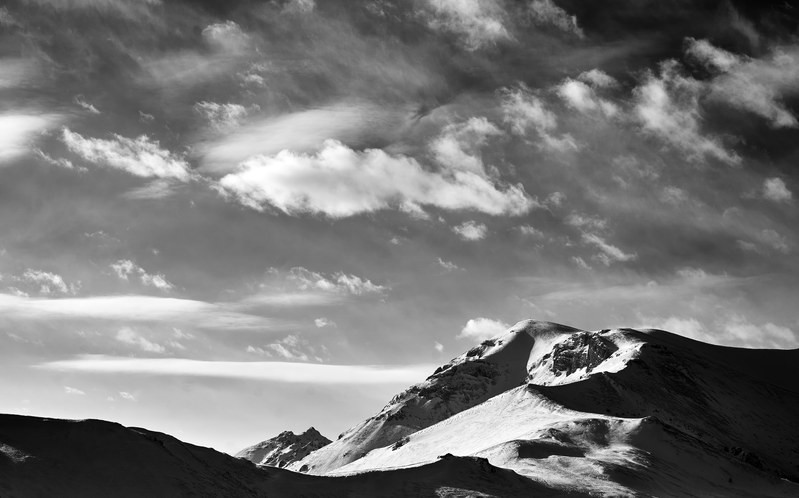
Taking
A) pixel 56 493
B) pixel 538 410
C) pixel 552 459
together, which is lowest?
pixel 56 493

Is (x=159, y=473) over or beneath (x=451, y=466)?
beneath

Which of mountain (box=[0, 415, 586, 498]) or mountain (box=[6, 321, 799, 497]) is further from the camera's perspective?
mountain (box=[6, 321, 799, 497])

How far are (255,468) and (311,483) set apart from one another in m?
7.90

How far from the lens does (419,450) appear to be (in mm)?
185250

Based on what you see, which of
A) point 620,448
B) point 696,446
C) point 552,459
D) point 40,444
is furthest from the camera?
point 696,446

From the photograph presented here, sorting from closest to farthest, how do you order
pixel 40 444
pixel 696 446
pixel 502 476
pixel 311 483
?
pixel 40 444 < pixel 311 483 < pixel 502 476 < pixel 696 446

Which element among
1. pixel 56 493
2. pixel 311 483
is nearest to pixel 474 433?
pixel 311 483

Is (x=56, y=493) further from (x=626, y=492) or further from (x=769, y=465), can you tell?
(x=769, y=465)

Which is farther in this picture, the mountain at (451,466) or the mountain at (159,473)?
the mountain at (451,466)

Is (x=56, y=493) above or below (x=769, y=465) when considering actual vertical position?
below

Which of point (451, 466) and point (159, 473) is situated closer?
point (159, 473)

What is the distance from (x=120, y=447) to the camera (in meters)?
90.6

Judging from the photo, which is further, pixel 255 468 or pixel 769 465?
pixel 769 465

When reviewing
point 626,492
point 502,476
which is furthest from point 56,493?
point 626,492
